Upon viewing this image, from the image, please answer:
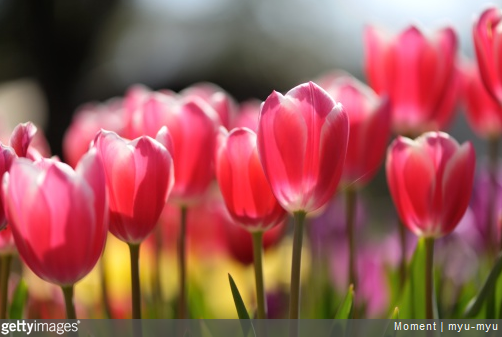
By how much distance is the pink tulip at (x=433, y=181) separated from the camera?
0.52 meters

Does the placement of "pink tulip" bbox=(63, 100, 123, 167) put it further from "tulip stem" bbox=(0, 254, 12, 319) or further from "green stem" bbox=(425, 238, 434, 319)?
"green stem" bbox=(425, 238, 434, 319)

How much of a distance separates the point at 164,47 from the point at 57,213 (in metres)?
5.65

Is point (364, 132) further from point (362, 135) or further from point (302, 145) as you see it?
point (302, 145)

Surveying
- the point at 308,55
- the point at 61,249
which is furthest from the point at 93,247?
the point at 308,55

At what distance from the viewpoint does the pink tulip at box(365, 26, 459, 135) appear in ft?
2.37

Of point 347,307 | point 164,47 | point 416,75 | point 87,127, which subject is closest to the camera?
point 347,307

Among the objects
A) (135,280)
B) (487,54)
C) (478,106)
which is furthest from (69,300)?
(478,106)

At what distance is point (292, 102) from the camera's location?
45cm

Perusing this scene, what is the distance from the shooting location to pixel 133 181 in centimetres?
46

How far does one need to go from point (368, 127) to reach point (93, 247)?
13.1 inches

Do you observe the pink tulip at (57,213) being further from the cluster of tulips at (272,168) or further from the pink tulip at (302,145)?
the pink tulip at (302,145)

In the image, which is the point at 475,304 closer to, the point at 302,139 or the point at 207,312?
the point at 302,139

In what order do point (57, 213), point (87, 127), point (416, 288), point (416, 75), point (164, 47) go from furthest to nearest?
point (164, 47) < point (87, 127) < point (416, 75) < point (416, 288) < point (57, 213)

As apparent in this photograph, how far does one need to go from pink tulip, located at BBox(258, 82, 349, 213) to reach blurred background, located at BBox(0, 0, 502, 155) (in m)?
3.31
